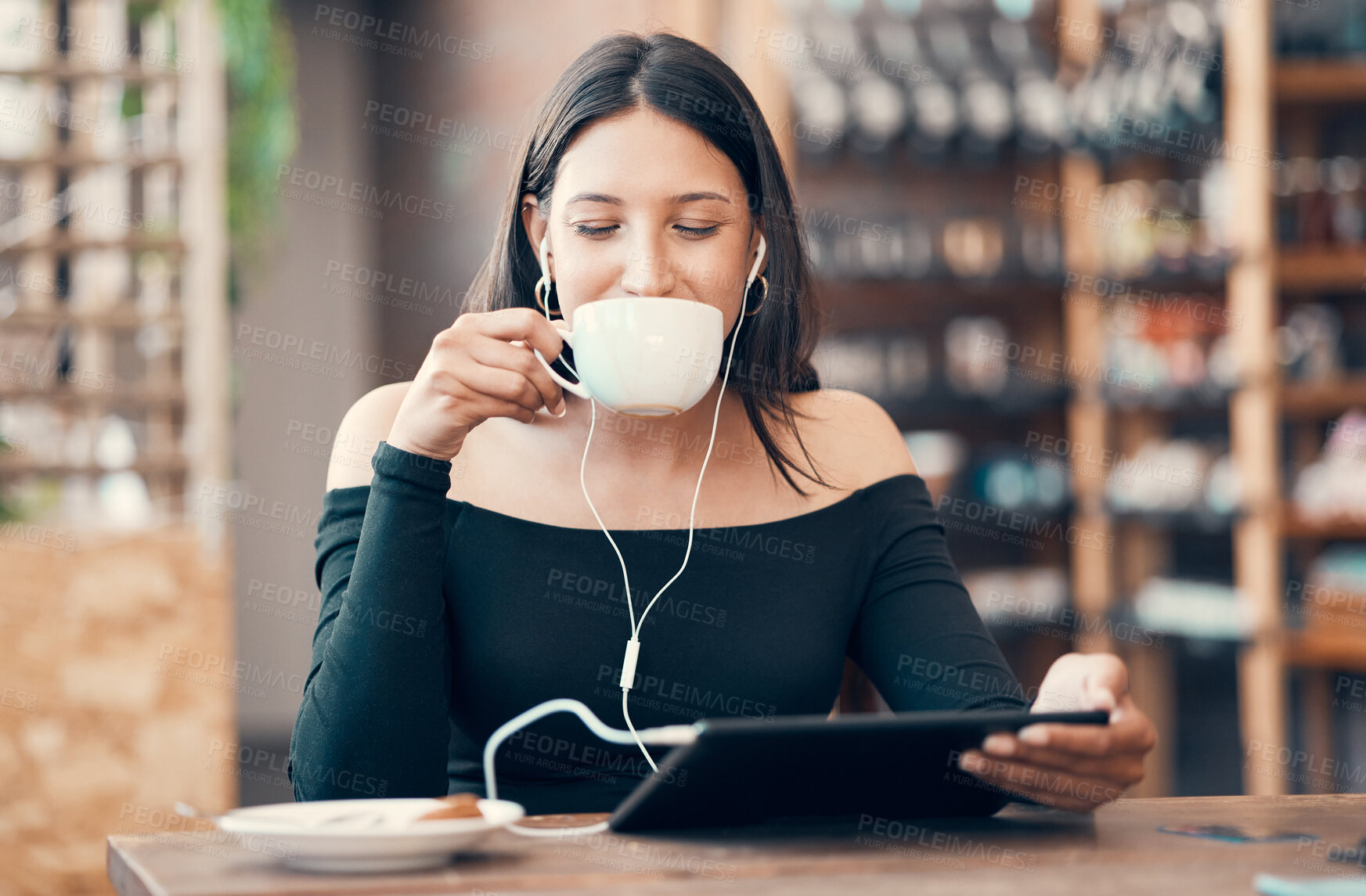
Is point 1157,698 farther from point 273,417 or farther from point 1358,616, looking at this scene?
point 273,417

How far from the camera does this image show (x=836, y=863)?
732mm

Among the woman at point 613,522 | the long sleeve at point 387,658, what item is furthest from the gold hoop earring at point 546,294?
the long sleeve at point 387,658

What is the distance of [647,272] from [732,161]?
0.21 metres

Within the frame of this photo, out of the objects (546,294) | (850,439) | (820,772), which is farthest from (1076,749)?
(546,294)

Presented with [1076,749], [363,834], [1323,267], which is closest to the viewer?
[363,834]

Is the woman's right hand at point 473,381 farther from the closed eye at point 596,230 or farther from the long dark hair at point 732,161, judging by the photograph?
the long dark hair at point 732,161

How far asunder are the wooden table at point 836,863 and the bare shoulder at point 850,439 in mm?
566

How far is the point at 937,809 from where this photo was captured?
2.89ft

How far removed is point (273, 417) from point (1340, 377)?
4168mm

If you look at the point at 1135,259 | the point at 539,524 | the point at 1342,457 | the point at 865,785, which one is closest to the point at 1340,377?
the point at 1342,457

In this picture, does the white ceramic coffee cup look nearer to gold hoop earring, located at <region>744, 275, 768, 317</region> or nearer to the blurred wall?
gold hoop earring, located at <region>744, 275, 768, 317</region>

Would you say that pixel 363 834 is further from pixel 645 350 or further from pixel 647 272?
pixel 647 272

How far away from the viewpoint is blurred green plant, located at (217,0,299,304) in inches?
168

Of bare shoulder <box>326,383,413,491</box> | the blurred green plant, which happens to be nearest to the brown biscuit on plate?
bare shoulder <box>326,383,413,491</box>
